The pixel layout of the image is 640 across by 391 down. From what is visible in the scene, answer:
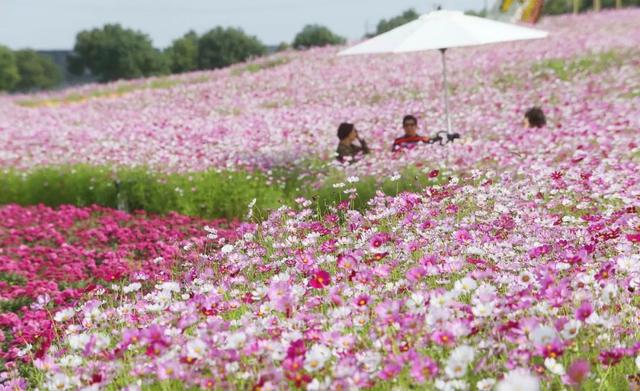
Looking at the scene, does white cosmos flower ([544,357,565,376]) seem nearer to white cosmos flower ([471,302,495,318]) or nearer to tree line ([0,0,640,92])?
white cosmos flower ([471,302,495,318])

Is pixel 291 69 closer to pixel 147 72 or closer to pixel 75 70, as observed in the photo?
pixel 147 72

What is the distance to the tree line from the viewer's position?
171ft

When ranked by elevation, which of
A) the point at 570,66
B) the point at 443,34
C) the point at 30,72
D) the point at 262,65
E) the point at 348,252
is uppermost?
the point at 443,34

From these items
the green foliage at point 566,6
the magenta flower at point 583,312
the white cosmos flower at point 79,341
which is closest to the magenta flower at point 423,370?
the magenta flower at point 583,312

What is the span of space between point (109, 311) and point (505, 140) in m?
8.92

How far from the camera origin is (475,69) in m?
24.7

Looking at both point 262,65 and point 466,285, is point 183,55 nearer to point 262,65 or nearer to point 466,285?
point 262,65

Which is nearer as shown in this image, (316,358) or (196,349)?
(316,358)

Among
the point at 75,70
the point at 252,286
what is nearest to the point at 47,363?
the point at 252,286

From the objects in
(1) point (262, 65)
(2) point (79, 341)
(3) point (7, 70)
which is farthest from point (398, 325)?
(3) point (7, 70)

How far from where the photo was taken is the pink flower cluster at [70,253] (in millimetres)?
6336

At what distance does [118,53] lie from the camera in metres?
55.1

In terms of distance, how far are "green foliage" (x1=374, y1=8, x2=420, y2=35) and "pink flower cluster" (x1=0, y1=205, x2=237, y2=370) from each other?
42.4m

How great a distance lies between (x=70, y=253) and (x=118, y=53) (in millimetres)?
49033
